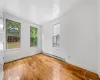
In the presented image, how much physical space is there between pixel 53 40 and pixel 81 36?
2215 millimetres

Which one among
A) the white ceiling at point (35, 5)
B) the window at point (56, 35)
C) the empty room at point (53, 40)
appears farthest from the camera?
the window at point (56, 35)

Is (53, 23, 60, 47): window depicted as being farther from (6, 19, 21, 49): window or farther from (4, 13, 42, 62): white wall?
(6, 19, 21, 49): window

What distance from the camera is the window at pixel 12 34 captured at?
3.49m

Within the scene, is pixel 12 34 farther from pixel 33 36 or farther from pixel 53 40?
pixel 53 40

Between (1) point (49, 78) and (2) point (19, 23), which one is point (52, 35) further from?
(1) point (49, 78)

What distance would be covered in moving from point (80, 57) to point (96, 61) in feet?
1.91

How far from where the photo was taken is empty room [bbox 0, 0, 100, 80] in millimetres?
2162

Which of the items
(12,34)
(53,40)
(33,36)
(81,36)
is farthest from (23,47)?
(81,36)

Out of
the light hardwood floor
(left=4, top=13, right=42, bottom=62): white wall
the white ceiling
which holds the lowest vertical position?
the light hardwood floor

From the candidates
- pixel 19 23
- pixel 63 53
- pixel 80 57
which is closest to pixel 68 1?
pixel 80 57

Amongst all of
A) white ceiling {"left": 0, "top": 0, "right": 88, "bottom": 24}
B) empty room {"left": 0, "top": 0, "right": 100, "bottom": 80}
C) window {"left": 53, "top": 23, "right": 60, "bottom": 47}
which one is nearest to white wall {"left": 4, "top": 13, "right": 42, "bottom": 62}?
empty room {"left": 0, "top": 0, "right": 100, "bottom": 80}

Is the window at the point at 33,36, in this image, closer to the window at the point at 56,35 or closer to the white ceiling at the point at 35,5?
Answer: the window at the point at 56,35

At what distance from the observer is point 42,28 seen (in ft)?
18.9

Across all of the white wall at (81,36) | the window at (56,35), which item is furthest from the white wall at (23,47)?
the white wall at (81,36)
